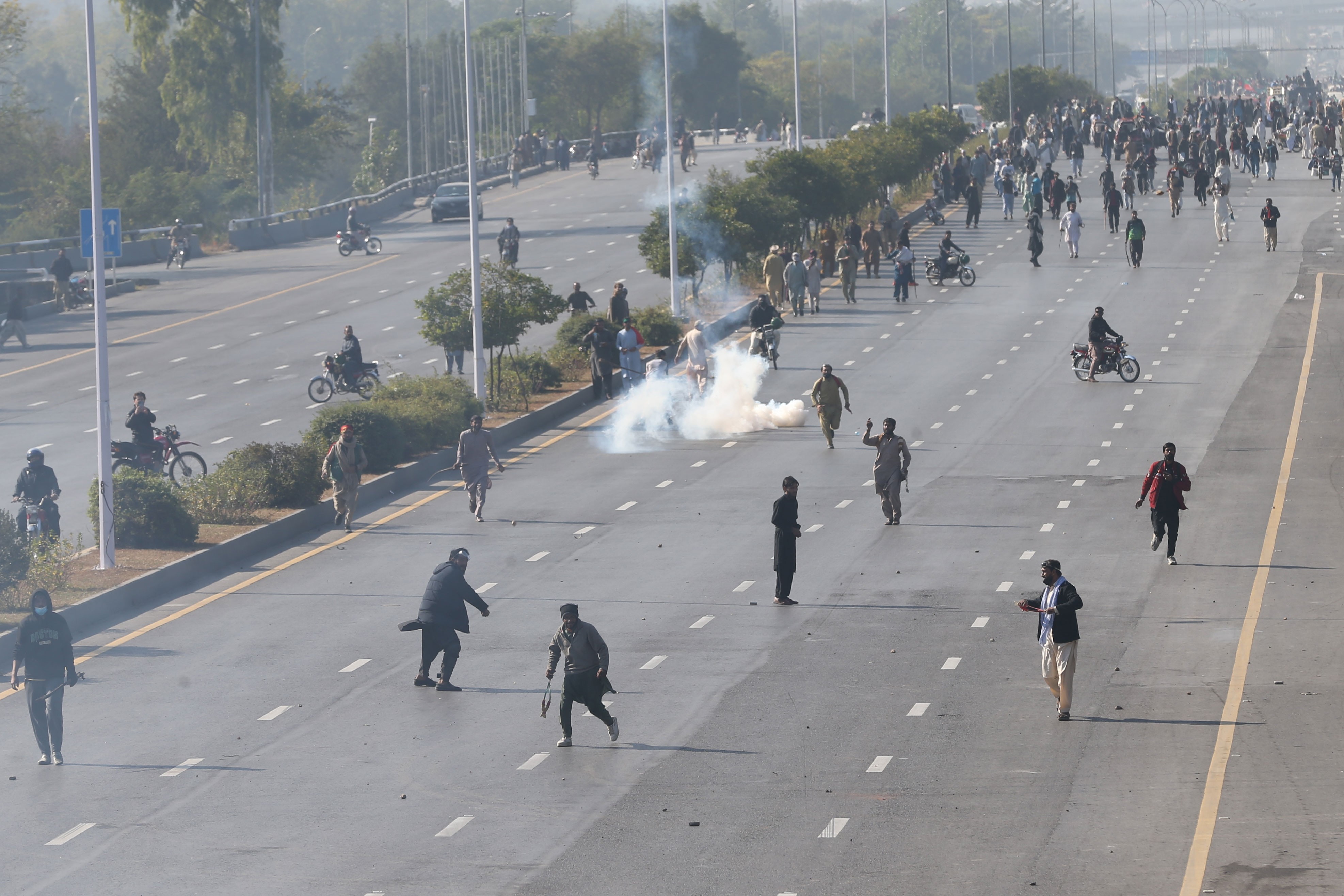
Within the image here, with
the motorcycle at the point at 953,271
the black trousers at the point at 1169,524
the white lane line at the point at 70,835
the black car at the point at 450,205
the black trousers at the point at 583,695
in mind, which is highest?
the black car at the point at 450,205

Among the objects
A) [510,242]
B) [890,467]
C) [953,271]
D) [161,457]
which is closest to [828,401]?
[890,467]

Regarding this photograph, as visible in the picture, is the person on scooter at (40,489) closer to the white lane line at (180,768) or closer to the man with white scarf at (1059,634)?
the white lane line at (180,768)

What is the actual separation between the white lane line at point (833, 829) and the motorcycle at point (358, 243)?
49797 millimetres

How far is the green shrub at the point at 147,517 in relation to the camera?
23375 mm

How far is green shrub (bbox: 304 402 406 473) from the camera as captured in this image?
28.1 meters

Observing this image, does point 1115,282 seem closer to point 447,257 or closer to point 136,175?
point 447,257

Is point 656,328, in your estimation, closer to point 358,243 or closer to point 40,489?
point 40,489

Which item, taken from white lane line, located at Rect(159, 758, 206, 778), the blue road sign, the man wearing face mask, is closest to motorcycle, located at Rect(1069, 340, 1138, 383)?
the man wearing face mask

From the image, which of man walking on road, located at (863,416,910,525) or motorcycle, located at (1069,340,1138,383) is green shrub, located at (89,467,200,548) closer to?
man walking on road, located at (863,416,910,525)

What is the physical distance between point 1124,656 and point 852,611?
10.5ft

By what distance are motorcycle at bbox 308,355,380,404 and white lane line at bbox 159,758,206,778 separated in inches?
815

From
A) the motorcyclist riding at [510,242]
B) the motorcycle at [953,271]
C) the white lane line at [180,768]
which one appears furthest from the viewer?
the motorcyclist riding at [510,242]

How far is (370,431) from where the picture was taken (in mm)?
28328

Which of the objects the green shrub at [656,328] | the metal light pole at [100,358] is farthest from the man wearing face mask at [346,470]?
the green shrub at [656,328]
